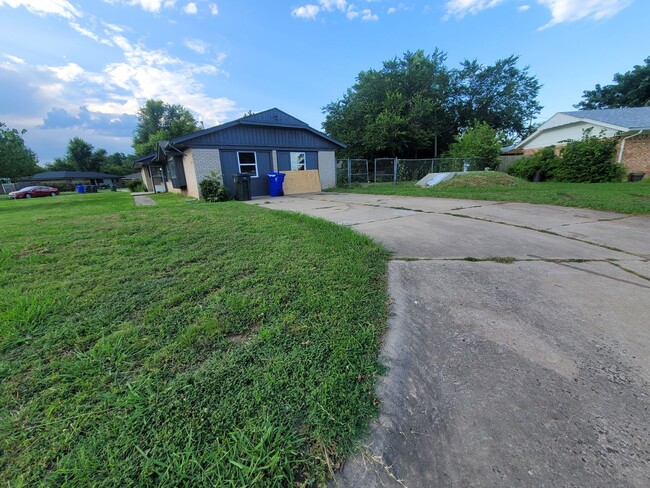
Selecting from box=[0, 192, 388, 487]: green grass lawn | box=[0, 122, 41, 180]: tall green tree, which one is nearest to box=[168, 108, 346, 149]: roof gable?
box=[0, 192, 388, 487]: green grass lawn

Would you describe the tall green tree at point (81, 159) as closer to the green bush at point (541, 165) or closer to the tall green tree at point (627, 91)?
the green bush at point (541, 165)

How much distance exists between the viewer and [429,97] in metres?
26.3

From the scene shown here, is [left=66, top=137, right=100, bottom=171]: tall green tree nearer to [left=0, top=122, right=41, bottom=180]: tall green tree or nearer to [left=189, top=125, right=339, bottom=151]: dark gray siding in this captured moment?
[left=0, top=122, right=41, bottom=180]: tall green tree

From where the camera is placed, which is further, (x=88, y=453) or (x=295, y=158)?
(x=295, y=158)

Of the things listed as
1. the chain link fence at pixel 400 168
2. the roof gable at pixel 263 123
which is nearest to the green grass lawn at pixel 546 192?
the chain link fence at pixel 400 168

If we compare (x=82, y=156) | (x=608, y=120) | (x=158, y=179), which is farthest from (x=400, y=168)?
(x=82, y=156)

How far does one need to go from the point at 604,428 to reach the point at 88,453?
2.27 meters

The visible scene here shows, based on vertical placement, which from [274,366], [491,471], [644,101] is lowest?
[491,471]

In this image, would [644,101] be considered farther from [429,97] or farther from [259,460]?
[259,460]

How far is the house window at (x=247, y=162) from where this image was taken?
13.1 meters

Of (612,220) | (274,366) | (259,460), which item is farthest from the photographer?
(612,220)

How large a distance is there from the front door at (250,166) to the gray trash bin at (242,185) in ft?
3.22

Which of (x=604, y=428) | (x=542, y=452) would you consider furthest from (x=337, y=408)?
(x=604, y=428)

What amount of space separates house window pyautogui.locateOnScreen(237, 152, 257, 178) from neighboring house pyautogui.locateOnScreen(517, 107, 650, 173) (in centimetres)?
1853
